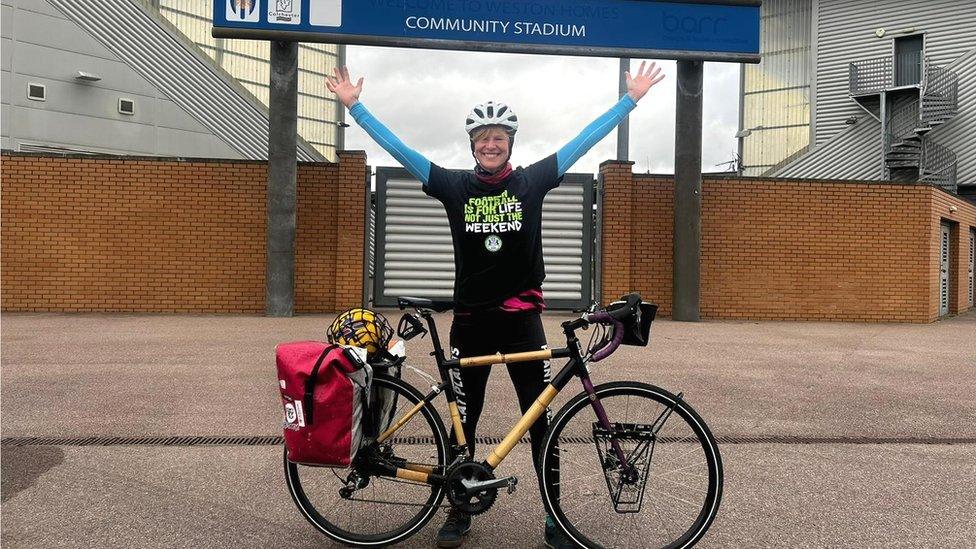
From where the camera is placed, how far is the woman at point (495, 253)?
326 centimetres

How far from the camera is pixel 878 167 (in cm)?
2769

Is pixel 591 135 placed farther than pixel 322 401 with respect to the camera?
Yes

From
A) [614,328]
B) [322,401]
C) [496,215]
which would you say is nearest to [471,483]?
[322,401]

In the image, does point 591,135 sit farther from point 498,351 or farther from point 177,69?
point 177,69

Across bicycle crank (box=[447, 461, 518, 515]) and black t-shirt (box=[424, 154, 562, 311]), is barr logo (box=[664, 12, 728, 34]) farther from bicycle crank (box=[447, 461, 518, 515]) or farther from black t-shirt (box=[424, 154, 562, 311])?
bicycle crank (box=[447, 461, 518, 515])

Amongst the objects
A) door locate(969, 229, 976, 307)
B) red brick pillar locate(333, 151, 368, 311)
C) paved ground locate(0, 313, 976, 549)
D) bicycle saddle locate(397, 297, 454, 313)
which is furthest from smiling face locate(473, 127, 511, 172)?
door locate(969, 229, 976, 307)

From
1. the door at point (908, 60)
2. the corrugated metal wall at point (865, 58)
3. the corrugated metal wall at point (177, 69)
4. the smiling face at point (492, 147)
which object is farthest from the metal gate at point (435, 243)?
the door at point (908, 60)

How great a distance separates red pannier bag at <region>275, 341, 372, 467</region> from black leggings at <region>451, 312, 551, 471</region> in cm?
58

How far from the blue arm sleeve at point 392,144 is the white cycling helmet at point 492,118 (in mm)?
279

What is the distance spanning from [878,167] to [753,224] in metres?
16.7

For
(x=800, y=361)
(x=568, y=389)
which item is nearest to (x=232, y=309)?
(x=568, y=389)

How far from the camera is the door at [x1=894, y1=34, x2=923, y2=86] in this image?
26922 mm

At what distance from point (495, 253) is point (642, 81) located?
1.19 meters

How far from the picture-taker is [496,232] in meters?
3.26
